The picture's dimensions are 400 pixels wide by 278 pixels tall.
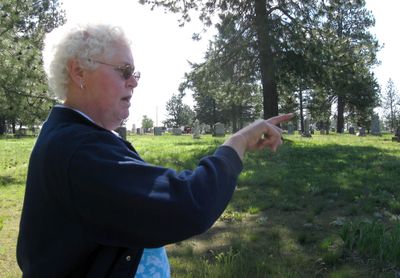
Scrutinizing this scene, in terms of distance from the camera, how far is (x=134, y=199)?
1.46 metres

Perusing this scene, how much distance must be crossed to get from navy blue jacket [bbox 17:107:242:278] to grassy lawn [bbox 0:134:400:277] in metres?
2.84

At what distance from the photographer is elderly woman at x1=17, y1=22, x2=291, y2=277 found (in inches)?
57.7

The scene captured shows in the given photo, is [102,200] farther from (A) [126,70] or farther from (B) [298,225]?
(B) [298,225]

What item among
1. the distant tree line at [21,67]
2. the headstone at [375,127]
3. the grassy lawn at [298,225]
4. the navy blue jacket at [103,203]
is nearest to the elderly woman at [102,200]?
the navy blue jacket at [103,203]

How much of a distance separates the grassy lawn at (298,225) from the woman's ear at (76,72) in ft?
9.32

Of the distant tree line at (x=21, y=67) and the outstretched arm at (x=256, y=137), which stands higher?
the distant tree line at (x=21, y=67)

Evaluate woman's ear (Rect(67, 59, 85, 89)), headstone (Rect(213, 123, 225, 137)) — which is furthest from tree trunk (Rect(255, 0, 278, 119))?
woman's ear (Rect(67, 59, 85, 89))

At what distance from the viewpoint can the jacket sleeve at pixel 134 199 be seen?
146 centimetres

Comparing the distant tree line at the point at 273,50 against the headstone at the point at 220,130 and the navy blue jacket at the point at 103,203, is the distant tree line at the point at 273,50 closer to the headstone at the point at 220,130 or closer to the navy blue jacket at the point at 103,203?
the headstone at the point at 220,130

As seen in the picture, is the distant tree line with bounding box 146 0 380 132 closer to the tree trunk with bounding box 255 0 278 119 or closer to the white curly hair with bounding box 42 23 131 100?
the tree trunk with bounding box 255 0 278 119

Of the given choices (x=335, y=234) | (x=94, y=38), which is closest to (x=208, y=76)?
(x=335, y=234)

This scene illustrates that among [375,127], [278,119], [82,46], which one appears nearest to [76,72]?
[82,46]

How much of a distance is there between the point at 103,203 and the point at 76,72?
61cm

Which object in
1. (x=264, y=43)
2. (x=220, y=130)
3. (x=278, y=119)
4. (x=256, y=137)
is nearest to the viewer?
(x=256, y=137)
